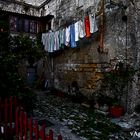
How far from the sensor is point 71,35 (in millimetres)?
11453

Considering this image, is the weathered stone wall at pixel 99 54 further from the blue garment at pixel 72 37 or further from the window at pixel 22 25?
the window at pixel 22 25

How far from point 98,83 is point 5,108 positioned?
20.3 ft

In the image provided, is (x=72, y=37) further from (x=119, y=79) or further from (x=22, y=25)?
(x=22, y=25)

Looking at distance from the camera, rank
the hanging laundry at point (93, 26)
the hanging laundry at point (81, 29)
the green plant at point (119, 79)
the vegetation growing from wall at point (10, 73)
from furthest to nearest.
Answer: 1. the hanging laundry at point (81, 29)
2. the hanging laundry at point (93, 26)
3. the green plant at point (119, 79)
4. the vegetation growing from wall at point (10, 73)

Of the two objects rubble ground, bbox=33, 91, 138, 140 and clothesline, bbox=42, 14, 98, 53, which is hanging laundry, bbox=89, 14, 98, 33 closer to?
clothesline, bbox=42, 14, 98, 53

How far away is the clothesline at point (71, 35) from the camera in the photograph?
10.3 m

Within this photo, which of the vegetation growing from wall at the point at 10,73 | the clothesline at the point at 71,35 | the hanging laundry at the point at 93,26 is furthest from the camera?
the clothesline at the point at 71,35

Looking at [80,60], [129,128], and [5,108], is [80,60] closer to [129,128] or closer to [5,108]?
[129,128]

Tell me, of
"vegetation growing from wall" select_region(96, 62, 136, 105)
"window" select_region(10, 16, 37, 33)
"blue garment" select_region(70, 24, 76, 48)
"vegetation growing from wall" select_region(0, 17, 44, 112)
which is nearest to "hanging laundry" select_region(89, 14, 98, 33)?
"blue garment" select_region(70, 24, 76, 48)

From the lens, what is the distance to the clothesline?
33.8 feet

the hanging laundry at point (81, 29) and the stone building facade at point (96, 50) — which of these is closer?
the stone building facade at point (96, 50)

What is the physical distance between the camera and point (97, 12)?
10836mm

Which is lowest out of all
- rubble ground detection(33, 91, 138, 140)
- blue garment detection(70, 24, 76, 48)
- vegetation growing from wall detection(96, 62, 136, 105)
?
rubble ground detection(33, 91, 138, 140)

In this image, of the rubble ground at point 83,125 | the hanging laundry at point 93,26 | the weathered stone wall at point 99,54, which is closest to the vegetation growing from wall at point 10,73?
the rubble ground at point 83,125
